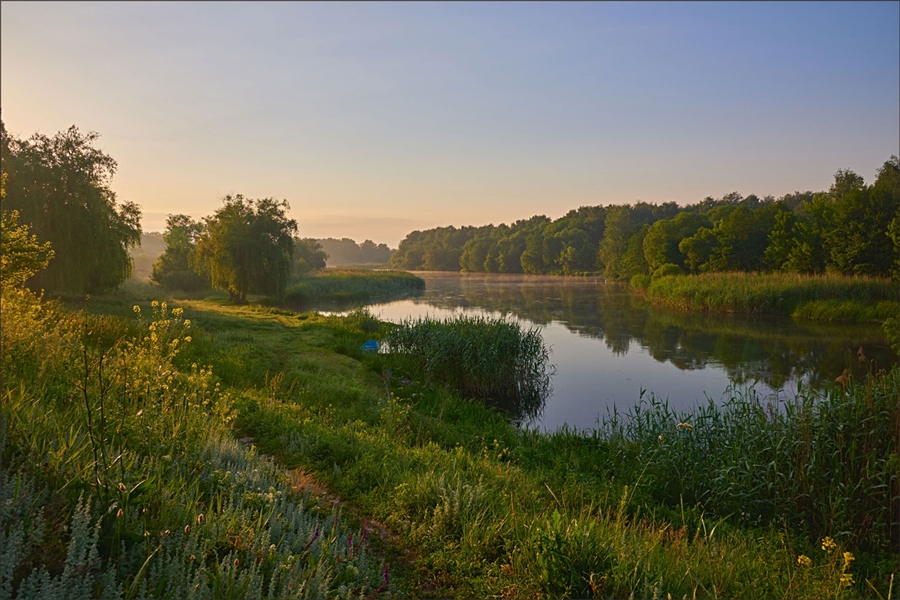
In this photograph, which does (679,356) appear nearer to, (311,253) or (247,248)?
(247,248)

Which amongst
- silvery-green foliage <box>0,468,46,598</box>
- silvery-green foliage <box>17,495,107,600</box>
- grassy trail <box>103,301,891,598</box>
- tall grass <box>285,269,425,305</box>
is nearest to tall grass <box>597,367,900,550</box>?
grassy trail <box>103,301,891,598</box>

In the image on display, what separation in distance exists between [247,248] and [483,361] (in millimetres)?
24323

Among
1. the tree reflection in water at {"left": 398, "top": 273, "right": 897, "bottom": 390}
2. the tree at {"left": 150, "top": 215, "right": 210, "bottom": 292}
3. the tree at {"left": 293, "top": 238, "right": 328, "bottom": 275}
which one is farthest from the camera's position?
A: the tree at {"left": 293, "top": 238, "right": 328, "bottom": 275}

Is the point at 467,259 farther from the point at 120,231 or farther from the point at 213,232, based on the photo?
the point at 120,231

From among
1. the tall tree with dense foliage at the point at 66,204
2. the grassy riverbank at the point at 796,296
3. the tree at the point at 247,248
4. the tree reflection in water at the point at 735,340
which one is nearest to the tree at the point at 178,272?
the tree at the point at 247,248

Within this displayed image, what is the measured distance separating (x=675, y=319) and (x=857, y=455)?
24222 mm

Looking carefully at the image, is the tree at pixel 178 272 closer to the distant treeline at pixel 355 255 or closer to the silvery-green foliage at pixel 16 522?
the silvery-green foliage at pixel 16 522

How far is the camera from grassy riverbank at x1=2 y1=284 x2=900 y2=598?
3064mm

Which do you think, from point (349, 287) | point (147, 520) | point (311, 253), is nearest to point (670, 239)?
point (349, 287)

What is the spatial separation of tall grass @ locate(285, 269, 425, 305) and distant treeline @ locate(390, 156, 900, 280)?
25695 mm

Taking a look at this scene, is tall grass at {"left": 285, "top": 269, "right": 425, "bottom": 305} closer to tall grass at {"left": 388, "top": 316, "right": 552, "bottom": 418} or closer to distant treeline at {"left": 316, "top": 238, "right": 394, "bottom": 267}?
tall grass at {"left": 388, "top": 316, "right": 552, "bottom": 418}

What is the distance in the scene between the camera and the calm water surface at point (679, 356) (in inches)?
543

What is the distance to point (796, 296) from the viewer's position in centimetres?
2862

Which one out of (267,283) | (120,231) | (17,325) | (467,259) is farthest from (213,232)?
(467,259)
